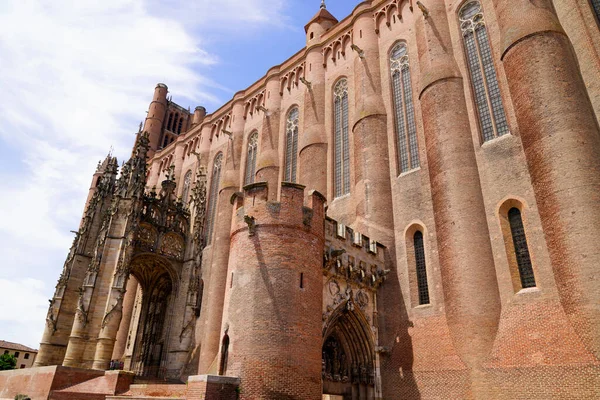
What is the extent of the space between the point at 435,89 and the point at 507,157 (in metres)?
4.42

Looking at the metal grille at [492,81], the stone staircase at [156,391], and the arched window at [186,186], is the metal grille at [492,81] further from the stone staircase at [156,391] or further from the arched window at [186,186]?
the arched window at [186,186]

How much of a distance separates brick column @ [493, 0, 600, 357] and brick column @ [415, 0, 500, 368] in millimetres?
2018

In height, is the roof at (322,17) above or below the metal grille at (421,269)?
above

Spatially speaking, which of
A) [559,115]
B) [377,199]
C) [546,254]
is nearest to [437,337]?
[546,254]

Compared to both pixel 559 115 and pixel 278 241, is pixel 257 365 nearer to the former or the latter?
pixel 278 241

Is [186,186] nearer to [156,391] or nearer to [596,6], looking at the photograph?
[156,391]

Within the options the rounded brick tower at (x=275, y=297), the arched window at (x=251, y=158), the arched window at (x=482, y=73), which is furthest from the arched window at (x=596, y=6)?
the arched window at (x=251, y=158)

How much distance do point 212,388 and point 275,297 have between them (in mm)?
3010

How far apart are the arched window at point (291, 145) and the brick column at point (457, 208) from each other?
31.2 ft

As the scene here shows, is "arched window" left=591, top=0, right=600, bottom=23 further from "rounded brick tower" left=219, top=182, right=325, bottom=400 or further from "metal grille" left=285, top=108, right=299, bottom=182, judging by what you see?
"metal grille" left=285, top=108, right=299, bottom=182

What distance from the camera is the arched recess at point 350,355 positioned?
49.1ft

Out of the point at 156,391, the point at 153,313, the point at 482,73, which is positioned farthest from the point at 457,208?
the point at 153,313

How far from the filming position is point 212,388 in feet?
35.8

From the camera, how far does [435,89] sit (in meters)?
18.0
